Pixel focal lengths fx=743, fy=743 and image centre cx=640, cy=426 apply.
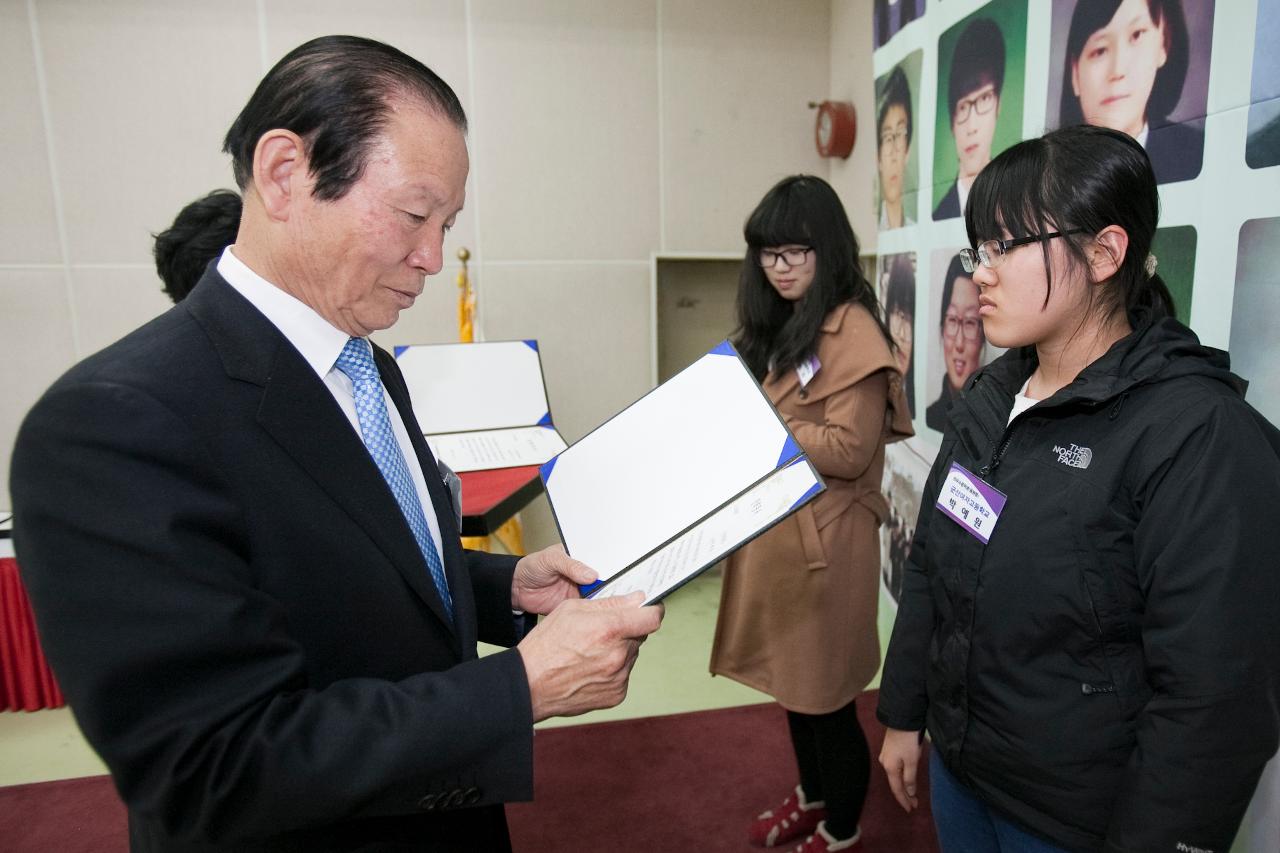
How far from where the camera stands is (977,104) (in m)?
1.91

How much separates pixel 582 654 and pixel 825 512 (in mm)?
1073

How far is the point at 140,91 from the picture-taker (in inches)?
139

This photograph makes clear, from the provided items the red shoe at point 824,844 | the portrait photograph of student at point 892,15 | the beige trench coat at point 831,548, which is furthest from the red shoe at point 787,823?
the portrait photograph of student at point 892,15

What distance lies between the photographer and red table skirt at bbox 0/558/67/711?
2619 mm

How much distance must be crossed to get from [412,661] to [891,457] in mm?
2414

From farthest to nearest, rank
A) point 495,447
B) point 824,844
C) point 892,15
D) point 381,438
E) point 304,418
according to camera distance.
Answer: point 495,447
point 892,15
point 824,844
point 381,438
point 304,418

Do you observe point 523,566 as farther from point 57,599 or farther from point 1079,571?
point 1079,571

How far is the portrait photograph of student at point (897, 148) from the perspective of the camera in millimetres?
2314

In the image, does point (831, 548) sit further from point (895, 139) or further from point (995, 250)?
point (895, 139)

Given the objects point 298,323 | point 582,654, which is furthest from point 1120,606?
point 298,323

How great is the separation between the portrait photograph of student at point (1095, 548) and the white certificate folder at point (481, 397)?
5.56ft

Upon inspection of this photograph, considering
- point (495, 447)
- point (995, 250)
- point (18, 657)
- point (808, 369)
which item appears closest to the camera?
point (995, 250)

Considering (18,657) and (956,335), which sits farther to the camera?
(18,657)

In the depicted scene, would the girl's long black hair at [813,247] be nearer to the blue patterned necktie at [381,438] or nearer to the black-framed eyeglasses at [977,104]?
the black-framed eyeglasses at [977,104]
